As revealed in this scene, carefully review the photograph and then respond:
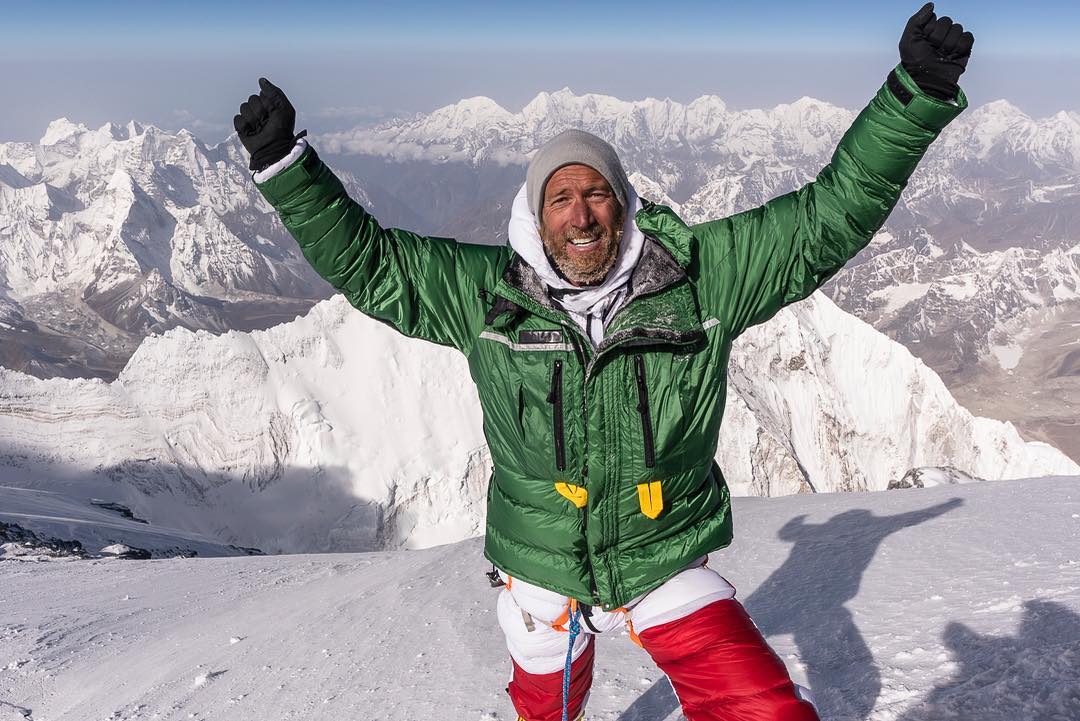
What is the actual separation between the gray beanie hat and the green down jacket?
0.22 m

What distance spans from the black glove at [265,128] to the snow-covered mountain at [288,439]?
41557 millimetres

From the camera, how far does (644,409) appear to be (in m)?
3.29

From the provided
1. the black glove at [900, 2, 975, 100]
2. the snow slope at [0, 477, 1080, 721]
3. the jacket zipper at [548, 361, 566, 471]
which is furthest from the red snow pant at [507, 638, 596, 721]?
the black glove at [900, 2, 975, 100]

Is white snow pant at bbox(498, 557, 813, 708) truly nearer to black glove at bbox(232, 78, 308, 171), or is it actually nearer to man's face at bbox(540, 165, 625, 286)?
A: man's face at bbox(540, 165, 625, 286)

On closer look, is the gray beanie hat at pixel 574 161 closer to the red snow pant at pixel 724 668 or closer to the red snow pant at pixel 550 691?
the red snow pant at pixel 724 668

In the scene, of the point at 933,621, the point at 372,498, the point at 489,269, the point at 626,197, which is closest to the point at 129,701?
the point at 489,269

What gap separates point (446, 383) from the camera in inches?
1843

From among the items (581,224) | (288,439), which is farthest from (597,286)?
(288,439)

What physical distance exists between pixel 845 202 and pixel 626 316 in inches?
45.5

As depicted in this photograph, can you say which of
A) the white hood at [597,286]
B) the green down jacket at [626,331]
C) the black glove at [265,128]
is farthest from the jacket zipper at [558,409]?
the black glove at [265,128]

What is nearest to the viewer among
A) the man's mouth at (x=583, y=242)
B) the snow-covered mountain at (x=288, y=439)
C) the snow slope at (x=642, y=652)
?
the man's mouth at (x=583, y=242)

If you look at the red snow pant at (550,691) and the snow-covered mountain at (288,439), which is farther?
the snow-covered mountain at (288,439)

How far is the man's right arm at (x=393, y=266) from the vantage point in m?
3.56

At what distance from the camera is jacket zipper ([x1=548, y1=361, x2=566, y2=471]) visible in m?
3.35
